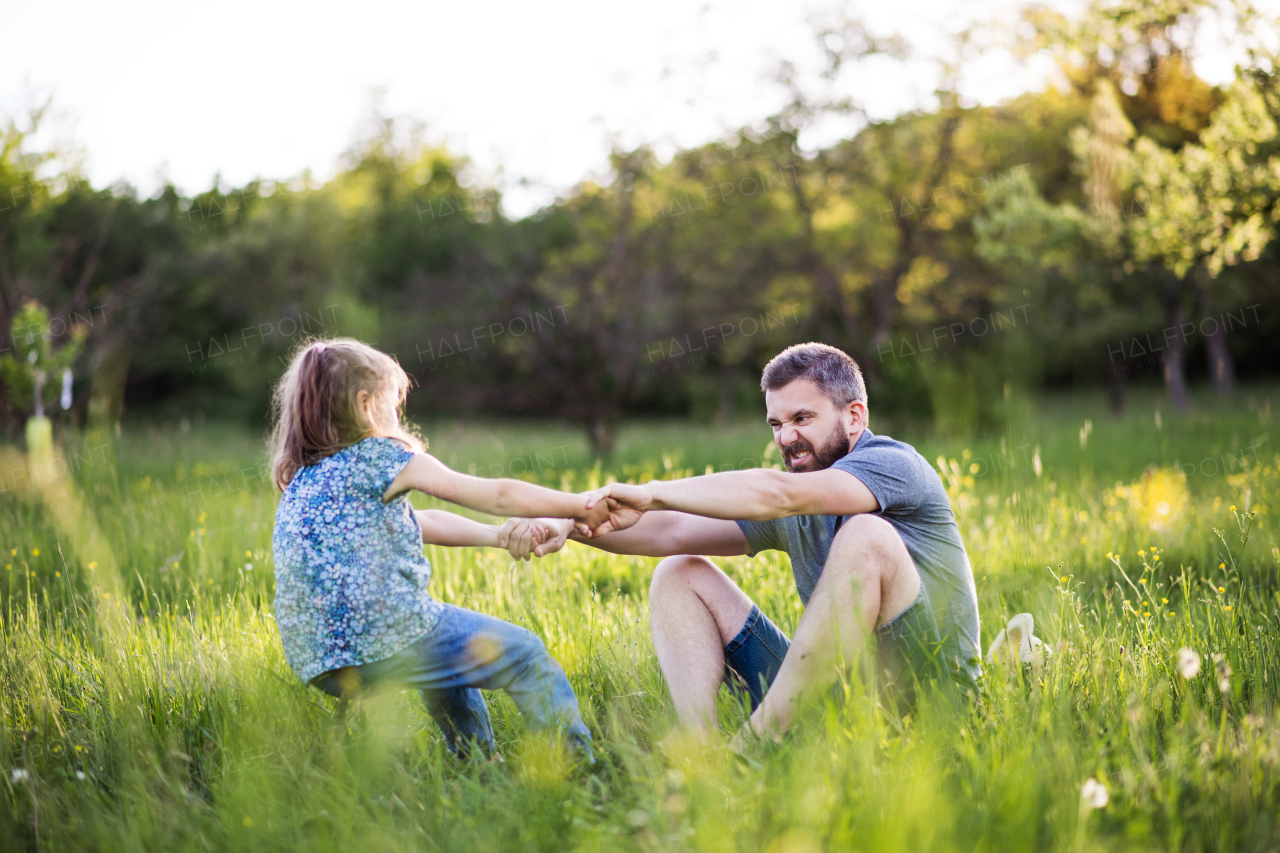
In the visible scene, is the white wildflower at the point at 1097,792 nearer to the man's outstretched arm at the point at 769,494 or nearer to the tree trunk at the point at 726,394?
the man's outstretched arm at the point at 769,494

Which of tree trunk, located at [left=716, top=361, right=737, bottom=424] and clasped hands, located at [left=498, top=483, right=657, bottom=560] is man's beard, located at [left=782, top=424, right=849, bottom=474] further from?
tree trunk, located at [left=716, top=361, right=737, bottom=424]

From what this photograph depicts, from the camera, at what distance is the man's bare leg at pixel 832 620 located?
2322 mm

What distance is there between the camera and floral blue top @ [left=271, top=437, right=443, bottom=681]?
7.37ft

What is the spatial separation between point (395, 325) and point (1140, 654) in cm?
1790

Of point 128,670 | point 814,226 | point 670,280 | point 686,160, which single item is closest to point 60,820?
point 128,670

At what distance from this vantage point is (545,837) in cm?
198

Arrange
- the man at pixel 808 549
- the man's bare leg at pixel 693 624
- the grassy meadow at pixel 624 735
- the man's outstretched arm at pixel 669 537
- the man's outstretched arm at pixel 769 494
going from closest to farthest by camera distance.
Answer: the grassy meadow at pixel 624 735 < the man at pixel 808 549 < the man's outstretched arm at pixel 769 494 < the man's bare leg at pixel 693 624 < the man's outstretched arm at pixel 669 537

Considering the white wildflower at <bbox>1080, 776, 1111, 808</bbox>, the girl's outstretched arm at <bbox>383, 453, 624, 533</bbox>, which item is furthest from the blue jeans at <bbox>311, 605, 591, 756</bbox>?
the white wildflower at <bbox>1080, 776, 1111, 808</bbox>

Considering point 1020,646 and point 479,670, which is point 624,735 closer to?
point 479,670

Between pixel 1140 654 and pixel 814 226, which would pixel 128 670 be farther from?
pixel 814 226

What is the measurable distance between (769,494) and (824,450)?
0.42 m

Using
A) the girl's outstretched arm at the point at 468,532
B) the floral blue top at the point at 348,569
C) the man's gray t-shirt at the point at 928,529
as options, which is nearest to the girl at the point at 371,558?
the floral blue top at the point at 348,569

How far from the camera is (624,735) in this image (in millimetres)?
2564

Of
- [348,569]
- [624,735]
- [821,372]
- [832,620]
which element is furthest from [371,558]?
[821,372]
